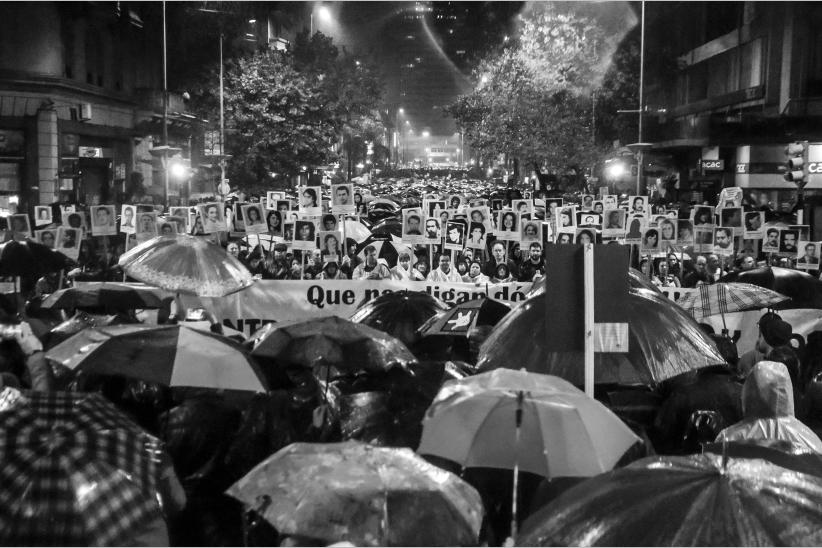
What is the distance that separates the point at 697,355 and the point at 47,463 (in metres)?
3.60

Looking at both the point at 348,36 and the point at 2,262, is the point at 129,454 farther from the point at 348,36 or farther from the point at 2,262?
the point at 348,36

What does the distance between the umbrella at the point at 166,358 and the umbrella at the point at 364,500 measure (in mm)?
2019

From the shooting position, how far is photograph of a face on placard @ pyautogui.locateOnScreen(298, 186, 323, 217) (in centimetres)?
1653

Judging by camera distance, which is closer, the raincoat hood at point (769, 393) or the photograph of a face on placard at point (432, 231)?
the raincoat hood at point (769, 393)

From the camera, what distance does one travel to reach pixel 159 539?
399 cm

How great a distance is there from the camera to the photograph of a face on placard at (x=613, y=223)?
647 inches

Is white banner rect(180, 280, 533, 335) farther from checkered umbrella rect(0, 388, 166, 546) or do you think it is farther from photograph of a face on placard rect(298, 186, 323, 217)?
checkered umbrella rect(0, 388, 166, 546)

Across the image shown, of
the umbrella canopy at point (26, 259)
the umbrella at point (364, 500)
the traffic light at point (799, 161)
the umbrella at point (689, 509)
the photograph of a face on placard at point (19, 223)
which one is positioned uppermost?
the traffic light at point (799, 161)

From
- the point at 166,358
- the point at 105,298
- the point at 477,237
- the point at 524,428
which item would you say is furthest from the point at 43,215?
the point at 524,428

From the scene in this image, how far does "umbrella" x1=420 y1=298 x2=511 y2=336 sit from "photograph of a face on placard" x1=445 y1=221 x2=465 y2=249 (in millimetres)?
7255

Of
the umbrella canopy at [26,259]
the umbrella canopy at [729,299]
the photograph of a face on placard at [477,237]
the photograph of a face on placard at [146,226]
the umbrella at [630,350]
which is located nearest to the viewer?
the umbrella at [630,350]

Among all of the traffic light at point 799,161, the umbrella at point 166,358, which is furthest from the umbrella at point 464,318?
the traffic light at point 799,161

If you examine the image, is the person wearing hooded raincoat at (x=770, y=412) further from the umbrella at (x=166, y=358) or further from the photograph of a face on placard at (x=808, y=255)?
the photograph of a face on placard at (x=808, y=255)

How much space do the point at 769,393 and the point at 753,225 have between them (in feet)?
39.2
